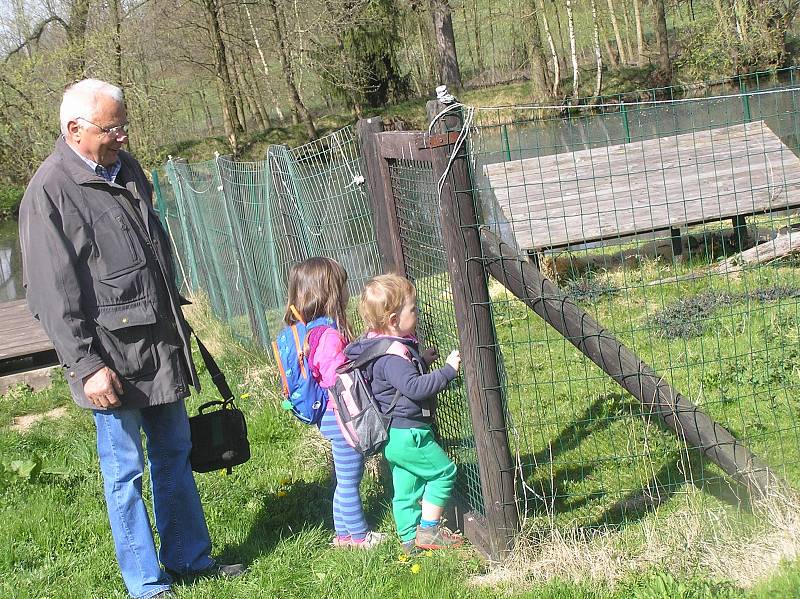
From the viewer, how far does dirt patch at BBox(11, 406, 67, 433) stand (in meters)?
7.55

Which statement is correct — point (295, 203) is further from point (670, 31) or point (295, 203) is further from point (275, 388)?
point (670, 31)

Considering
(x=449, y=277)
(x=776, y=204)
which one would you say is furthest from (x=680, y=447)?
(x=776, y=204)

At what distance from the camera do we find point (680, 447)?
4.98 metres

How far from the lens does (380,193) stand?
4.68m

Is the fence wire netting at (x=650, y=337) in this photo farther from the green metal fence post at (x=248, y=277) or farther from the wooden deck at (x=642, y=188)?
the green metal fence post at (x=248, y=277)

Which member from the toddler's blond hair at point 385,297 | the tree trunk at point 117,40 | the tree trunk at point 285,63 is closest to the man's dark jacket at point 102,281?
the toddler's blond hair at point 385,297

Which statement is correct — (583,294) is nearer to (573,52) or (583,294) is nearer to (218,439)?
(218,439)

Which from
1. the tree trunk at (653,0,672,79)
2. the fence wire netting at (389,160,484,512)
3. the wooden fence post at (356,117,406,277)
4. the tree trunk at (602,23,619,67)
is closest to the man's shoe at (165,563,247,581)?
the fence wire netting at (389,160,484,512)

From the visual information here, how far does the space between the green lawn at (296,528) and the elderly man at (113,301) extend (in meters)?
0.54

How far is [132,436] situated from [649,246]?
886 cm

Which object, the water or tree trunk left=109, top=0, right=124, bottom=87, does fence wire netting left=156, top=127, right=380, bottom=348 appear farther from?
tree trunk left=109, top=0, right=124, bottom=87

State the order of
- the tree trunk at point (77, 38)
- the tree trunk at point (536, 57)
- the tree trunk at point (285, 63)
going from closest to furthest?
the tree trunk at point (77, 38), the tree trunk at point (285, 63), the tree trunk at point (536, 57)

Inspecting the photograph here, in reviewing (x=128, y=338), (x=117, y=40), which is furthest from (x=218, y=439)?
(x=117, y=40)

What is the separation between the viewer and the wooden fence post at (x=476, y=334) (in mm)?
3738
